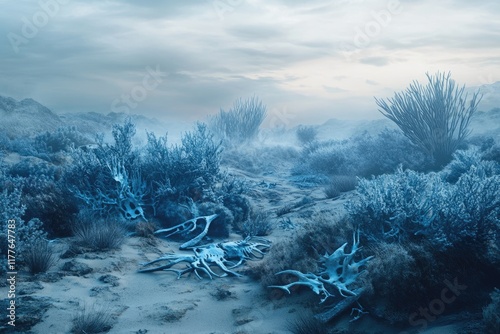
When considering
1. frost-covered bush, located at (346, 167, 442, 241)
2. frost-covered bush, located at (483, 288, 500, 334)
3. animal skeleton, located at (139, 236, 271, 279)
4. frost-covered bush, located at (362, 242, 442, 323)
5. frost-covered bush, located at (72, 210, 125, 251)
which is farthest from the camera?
frost-covered bush, located at (72, 210, 125, 251)

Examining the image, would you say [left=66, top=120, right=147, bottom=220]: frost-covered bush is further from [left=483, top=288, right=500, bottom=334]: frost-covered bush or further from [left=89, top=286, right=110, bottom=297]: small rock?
[left=483, top=288, right=500, bottom=334]: frost-covered bush

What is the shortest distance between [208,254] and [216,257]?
115 millimetres

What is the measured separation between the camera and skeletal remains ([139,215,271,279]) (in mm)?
5564

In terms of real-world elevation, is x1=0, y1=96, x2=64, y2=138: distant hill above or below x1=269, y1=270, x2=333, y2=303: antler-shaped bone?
above

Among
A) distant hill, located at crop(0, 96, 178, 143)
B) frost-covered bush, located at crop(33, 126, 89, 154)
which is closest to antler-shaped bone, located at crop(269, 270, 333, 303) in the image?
frost-covered bush, located at crop(33, 126, 89, 154)

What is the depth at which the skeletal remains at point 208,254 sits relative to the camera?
5.56 m

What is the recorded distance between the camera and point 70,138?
1553 centimetres

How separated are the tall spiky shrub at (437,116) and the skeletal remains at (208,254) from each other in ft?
25.4

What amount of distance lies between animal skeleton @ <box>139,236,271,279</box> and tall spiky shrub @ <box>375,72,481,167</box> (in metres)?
7.86

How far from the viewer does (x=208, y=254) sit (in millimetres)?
5984

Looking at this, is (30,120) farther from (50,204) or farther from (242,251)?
(242,251)

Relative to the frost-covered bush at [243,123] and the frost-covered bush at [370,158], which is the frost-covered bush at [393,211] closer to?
the frost-covered bush at [370,158]

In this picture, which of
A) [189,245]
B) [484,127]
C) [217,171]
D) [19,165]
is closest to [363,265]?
[189,245]

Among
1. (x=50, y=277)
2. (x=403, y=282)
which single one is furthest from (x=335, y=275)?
(x=50, y=277)
